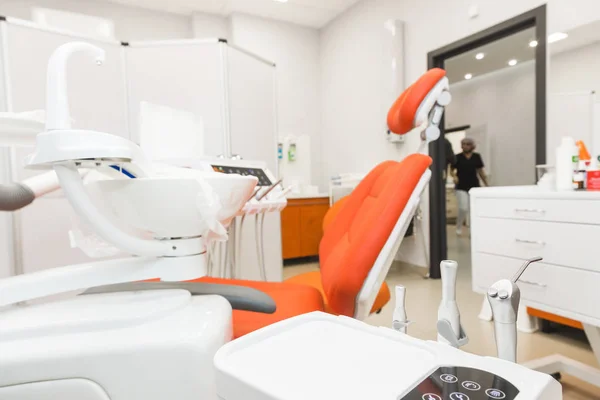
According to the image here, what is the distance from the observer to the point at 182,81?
2588 mm

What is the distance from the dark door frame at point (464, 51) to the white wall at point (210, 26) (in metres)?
2.39

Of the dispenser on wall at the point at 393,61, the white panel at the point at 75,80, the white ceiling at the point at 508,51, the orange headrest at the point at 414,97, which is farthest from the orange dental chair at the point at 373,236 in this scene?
the dispenser on wall at the point at 393,61

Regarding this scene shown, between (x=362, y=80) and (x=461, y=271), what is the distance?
224 cm

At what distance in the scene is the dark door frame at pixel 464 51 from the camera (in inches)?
87.6

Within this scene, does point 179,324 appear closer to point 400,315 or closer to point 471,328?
point 400,315

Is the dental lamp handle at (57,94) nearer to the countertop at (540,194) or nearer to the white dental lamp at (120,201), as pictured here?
the white dental lamp at (120,201)

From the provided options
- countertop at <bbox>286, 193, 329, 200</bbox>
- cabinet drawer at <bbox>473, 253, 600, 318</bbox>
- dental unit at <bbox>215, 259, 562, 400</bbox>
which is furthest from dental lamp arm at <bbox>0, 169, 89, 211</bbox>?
countertop at <bbox>286, 193, 329, 200</bbox>

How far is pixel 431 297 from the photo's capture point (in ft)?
8.75

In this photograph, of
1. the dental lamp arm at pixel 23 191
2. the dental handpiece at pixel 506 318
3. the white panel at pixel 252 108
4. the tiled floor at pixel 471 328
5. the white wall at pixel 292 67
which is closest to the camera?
the dental handpiece at pixel 506 318

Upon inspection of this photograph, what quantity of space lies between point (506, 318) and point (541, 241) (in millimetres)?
1278

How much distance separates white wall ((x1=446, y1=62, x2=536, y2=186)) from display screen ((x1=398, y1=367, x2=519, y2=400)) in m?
4.76

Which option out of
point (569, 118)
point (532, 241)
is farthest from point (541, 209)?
point (569, 118)

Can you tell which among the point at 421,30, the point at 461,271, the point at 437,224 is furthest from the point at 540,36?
the point at 461,271

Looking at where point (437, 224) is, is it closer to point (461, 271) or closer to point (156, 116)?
point (461, 271)
